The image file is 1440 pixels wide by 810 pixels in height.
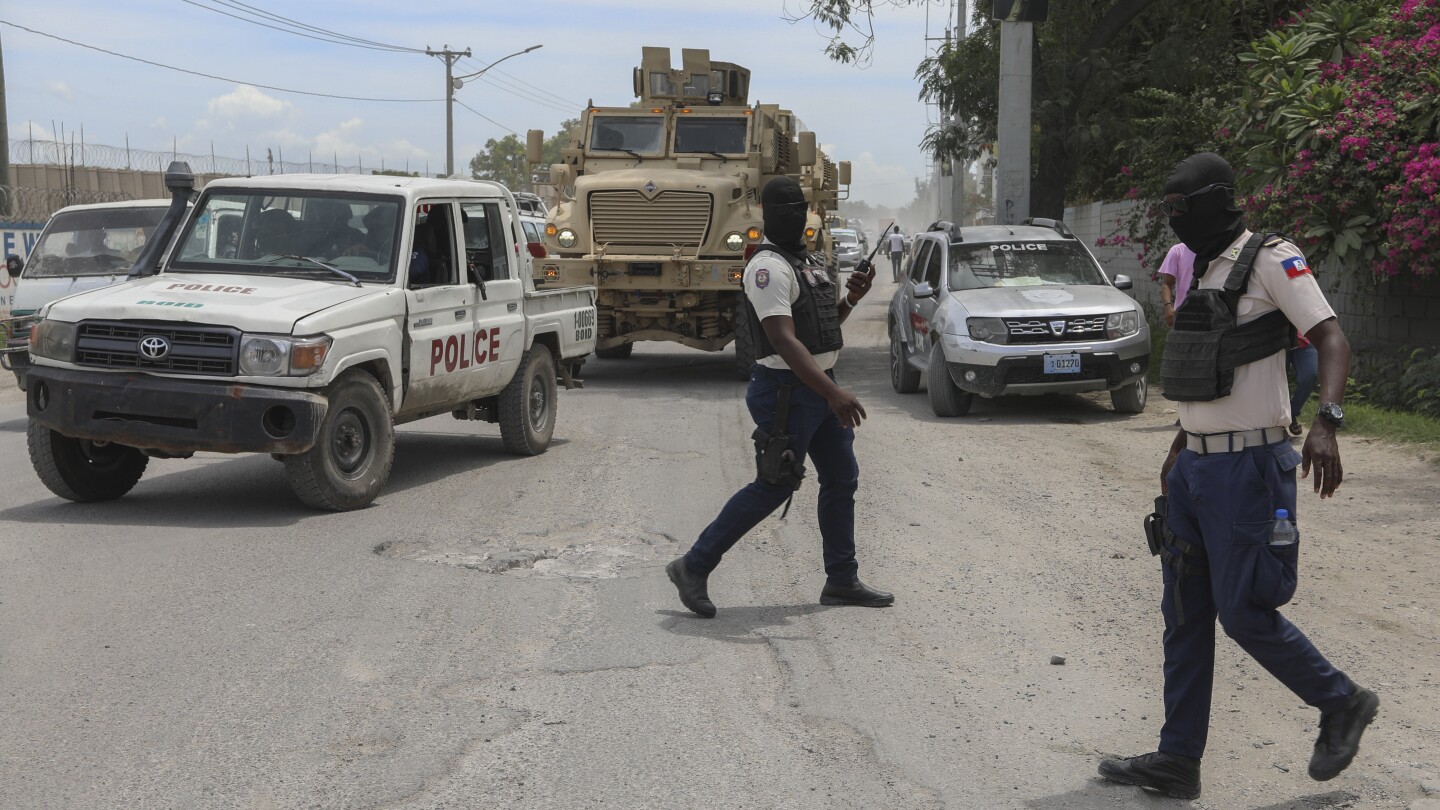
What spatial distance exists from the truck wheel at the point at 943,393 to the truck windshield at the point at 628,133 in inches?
221

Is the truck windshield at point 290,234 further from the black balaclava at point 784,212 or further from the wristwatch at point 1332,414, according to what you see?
the wristwatch at point 1332,414

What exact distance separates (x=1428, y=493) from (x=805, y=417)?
5.12m

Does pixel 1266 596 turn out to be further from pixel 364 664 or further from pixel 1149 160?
pixel 1149 160

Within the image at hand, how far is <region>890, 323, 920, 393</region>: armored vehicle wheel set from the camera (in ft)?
49.4

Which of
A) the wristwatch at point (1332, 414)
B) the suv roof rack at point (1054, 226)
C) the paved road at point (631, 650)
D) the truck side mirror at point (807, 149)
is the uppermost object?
the truck side mirror at point (807, 149)

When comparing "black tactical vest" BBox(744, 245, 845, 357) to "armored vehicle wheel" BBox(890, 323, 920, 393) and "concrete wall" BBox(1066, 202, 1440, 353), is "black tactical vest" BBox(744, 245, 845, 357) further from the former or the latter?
"armored vehicle wheel" BBox(890, 323, 920, 393)

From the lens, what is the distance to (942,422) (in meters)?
12.8

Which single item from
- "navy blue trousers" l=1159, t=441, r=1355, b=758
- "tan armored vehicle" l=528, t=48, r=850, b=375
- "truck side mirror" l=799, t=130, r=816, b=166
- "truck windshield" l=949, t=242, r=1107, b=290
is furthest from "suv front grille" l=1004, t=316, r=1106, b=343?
"navy blue trousers" l=1159, t=441, r=1355, b=758

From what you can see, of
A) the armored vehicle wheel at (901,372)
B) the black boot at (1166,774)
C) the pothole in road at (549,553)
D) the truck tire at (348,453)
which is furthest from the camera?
the armored vehicle wheel at (901,372)

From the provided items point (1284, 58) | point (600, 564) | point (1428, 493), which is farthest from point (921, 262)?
→ point (600, 564)

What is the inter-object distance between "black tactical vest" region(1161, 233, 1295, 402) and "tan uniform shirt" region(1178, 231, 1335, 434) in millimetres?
23

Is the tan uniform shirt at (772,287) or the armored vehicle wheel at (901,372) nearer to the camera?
the tan uniform shirt at (772,287)

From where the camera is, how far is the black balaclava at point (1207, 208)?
159 inches

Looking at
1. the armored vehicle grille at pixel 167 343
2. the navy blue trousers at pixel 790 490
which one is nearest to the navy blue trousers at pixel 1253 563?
the navy blue trousers at pixel 790 490
